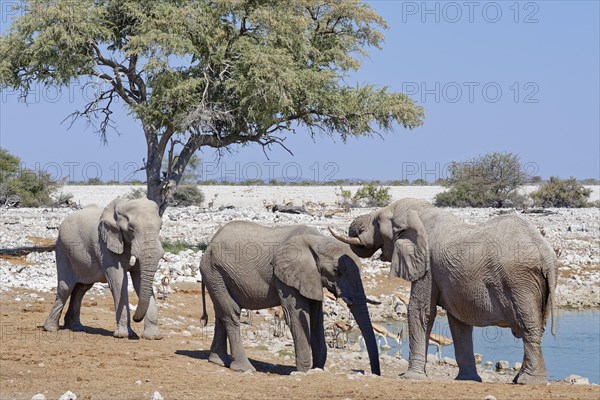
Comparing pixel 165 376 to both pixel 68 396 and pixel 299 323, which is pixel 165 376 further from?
pixel 299 323

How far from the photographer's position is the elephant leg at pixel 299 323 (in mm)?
A: 12141

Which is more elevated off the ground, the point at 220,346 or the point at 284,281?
the point at 284,281

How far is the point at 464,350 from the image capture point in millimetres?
12016

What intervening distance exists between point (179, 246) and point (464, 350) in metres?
15.3

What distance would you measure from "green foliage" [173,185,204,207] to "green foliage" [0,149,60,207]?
20.4 feet

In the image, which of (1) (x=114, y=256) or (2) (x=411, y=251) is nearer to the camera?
(2) (x=411, y=251)

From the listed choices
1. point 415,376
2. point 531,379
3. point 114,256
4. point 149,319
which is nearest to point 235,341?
point 149,319

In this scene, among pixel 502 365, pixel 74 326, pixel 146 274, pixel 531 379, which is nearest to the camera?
pixel 531 379

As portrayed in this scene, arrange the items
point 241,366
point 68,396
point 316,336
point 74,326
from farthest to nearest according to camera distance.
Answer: point 74,326, point 241,366, point 316,336, point 68,396

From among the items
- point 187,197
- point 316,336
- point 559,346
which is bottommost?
point 559,346

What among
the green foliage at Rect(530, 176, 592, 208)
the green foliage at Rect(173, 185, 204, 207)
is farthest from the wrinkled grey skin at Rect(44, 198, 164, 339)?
the green foliage at Rect(530, 176, 592, 208)

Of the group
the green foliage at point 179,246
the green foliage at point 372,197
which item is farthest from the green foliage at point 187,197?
the green foliage at point 179,246

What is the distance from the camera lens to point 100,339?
13852mm

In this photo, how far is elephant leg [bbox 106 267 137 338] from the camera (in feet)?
45.6
